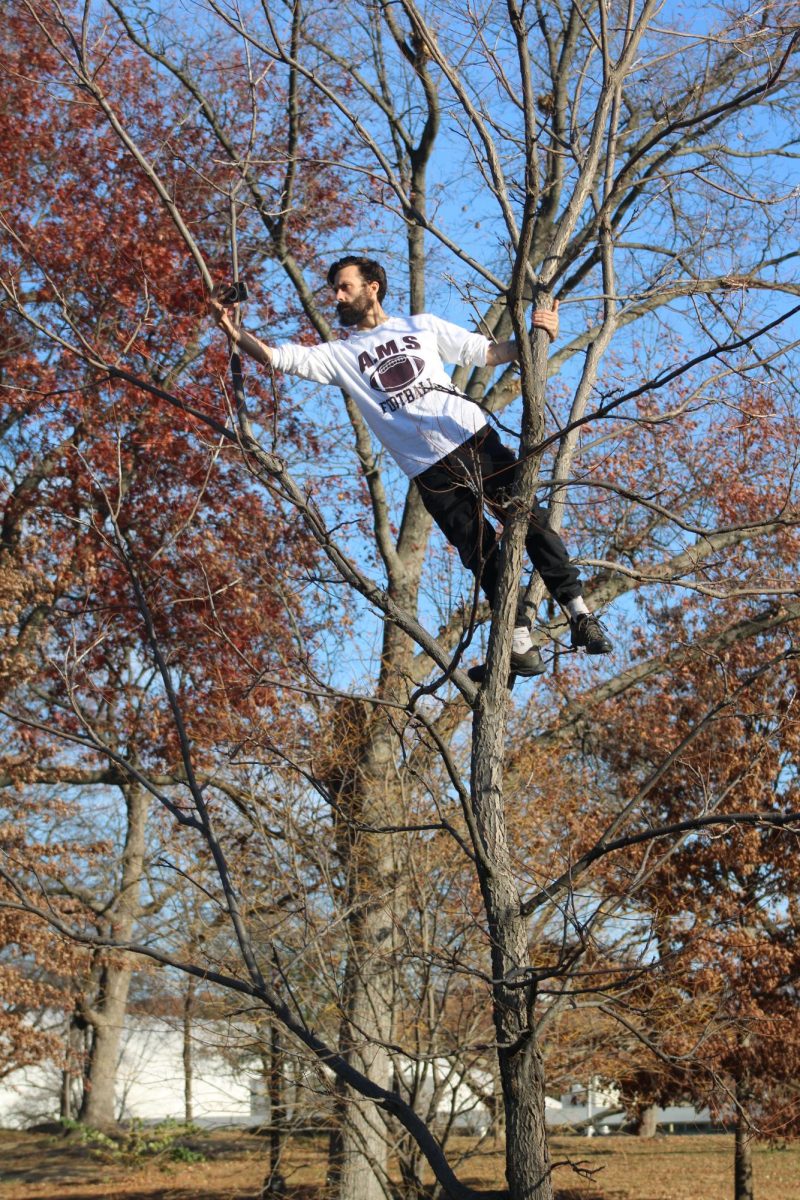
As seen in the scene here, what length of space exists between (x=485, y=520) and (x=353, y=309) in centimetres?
91

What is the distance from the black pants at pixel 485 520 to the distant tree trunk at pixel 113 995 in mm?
13014

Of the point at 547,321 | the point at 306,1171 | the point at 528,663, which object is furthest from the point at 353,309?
the point at 306,1171

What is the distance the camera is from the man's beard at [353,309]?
4.33 m

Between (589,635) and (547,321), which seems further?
(589,635)

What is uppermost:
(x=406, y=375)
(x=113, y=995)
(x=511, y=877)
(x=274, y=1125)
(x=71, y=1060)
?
(x=113, y=995)

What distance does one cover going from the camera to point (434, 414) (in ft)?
13.4

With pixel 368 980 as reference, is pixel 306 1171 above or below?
below

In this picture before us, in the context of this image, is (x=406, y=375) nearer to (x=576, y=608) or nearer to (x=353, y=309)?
(x=353, y=309)

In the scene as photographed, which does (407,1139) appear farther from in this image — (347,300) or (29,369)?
(29,369)

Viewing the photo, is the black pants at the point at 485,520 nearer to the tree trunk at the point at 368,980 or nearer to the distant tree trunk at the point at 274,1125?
the tree trunk at the point at 368,980

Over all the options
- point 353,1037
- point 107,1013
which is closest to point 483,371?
point 353,1037

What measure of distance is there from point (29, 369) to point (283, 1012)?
11.0m

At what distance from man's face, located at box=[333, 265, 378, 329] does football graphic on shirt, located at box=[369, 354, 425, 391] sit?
288 mm

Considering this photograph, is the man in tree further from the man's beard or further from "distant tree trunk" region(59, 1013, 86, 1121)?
"distant tree trunk" region(59, 1013, 86, 1121)
